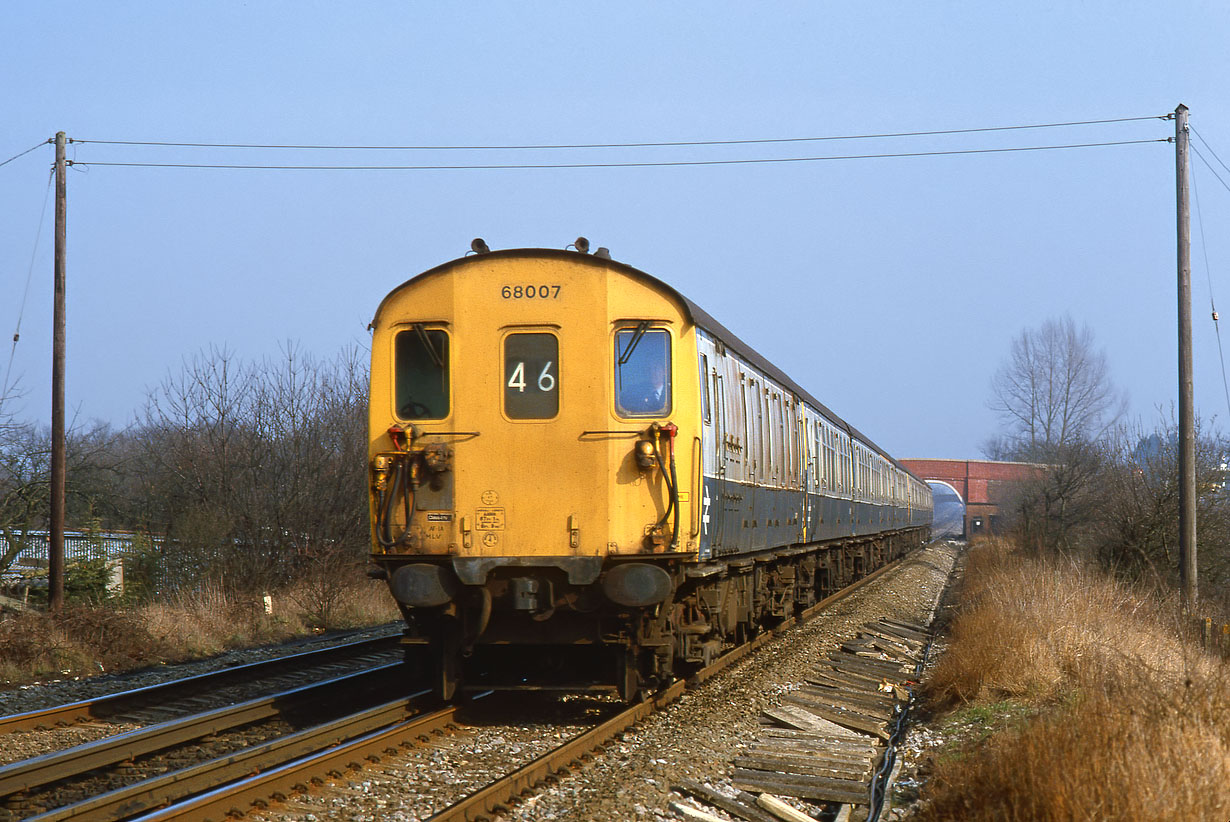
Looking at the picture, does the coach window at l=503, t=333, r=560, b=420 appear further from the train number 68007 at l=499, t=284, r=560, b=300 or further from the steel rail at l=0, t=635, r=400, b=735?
the steel rail at l=0, t=635, r=400, b=735

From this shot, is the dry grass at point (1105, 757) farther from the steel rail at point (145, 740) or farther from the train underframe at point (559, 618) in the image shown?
the steel rail at point (145, 740)

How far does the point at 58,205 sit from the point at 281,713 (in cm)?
989

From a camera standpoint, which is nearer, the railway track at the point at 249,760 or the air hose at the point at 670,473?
the railway track at the point at 249,760

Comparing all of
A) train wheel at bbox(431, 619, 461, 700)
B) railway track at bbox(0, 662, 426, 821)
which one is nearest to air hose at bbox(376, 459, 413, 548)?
train wheel at bbox(431, 619, 461, 700)

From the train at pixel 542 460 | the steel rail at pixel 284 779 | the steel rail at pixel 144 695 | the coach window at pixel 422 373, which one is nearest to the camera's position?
the steel rail at pixel 284 779

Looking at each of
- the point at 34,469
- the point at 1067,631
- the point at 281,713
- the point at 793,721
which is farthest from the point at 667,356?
the point at 34,469

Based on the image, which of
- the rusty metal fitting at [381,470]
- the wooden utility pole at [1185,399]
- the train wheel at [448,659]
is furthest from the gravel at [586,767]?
the wooden utility pole at [1185,399]

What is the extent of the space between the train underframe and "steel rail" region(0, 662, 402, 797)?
103cm

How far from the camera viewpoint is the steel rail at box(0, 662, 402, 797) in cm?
654

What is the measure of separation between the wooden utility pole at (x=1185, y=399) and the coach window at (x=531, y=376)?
9.83 metres

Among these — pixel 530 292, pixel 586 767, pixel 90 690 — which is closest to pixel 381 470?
pixel 530 292

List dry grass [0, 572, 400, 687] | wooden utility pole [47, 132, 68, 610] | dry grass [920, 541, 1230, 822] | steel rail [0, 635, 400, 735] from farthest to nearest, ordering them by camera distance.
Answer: wooden utility pole [47, 132, 68, 610], dry grass [0, 572, 400, 687], steel rail [0, 635, 400, 735], dry grass [920, 541, 1230, 822]

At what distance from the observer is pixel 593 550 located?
8.40 m

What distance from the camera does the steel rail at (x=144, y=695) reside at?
829 centimetres
